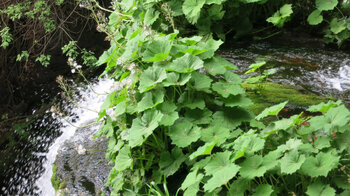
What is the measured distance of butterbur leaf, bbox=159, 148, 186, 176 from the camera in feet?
6.41

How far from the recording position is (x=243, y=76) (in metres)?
3.10

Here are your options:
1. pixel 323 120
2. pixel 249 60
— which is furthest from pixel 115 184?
pixel 249 60

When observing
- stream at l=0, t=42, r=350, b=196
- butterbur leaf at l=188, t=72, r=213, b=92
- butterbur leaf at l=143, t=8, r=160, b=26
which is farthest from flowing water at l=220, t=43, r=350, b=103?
butterbur leaf at l=188, t=72, r=213, b=92

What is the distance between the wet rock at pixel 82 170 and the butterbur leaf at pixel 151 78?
27.8 inches

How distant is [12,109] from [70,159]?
319 centimetres

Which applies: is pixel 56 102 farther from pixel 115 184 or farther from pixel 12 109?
pixel 115 184

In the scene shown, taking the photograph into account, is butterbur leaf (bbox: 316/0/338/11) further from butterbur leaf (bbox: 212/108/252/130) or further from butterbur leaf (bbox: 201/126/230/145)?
butterbur leaf (bbox: 201/126/230/145)

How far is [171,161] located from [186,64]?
22.5 inches

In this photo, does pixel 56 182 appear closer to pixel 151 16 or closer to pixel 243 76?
pixel 151 16

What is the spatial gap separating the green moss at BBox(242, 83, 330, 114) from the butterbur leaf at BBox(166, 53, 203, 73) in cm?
70

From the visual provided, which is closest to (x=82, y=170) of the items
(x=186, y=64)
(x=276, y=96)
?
(x=186, y=64)

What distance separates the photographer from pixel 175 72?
2.00 meters

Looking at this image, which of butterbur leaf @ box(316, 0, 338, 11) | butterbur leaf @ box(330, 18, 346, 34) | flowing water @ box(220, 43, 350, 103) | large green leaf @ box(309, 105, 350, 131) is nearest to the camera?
large green leaf @ box(309, 105, 350, 131)

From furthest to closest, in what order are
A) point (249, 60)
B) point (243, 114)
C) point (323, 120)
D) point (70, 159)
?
1. point (249, 60)
2. point (70, 159)
3. point (243, 114)
4. point (323, 120)
